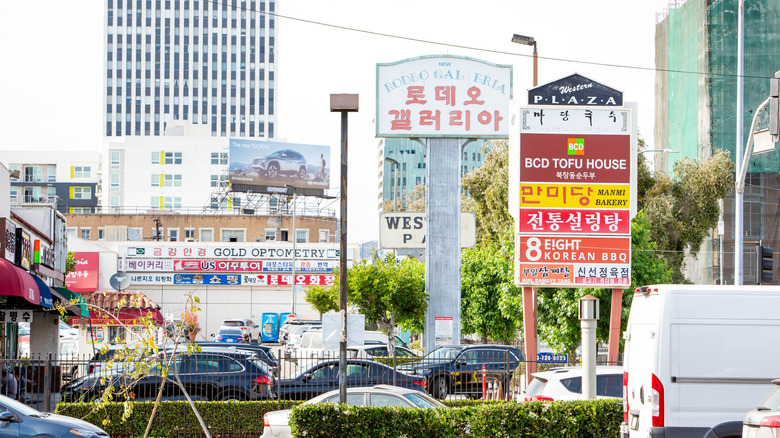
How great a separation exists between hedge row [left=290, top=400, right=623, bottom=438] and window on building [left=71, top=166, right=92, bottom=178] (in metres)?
103

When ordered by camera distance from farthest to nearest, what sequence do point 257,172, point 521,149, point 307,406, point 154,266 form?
1. point 257,172
2. point 154,266
3. point 521,149
4. point 307,406

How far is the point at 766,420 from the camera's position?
8.69 m

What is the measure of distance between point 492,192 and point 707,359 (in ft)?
114

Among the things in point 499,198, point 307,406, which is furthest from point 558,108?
point 499,198

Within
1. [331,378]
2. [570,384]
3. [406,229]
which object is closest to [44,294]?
[331,378]

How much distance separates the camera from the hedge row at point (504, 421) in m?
13.8

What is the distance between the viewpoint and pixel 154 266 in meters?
58.9

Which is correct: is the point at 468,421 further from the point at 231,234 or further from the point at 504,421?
the point at 231,234

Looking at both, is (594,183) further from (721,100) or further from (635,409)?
(721,100)

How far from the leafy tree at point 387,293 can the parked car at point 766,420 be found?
2684 cm

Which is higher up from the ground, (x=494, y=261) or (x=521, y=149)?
(x=521, y=149)

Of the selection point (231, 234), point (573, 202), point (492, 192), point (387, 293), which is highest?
point (492, 192)

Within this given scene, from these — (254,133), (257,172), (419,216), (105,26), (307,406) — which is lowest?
(307,406)

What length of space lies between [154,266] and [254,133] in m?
95.4
